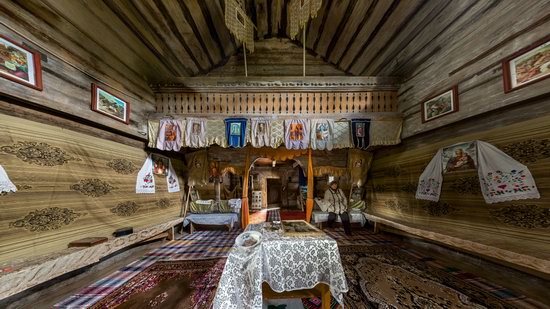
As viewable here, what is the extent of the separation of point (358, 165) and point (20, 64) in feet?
22.7

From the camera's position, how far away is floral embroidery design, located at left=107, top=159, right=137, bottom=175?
3325 mm

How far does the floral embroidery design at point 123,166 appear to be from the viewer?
3.33m

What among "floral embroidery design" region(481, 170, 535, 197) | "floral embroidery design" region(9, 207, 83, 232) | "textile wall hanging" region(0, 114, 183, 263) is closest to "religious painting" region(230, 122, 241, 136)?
"textile wall hanging" region(0, 114, 183, 263)

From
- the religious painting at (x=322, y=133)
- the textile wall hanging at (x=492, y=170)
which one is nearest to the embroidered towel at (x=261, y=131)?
the religious painting at (x=322, y=133)

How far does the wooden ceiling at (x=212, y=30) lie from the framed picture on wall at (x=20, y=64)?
51 cm

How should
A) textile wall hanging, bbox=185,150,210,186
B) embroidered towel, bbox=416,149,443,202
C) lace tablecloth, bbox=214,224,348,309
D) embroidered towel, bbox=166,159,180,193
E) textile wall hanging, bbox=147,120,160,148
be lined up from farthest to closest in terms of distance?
textile wall hanging, bbox=185,150,210,186 → embroidered towel, bbox=166,159,180,193 → textile wall hanging, bbox=147,120,160,148 → embroidered towel, bbox=416,149,443,202 → lace tablecloth, bbox=214,224,348,309

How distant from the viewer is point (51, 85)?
7.68 feet

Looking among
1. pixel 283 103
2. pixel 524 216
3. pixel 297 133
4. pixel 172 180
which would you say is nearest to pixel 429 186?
pixel 524 216

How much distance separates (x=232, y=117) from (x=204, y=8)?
2.29m

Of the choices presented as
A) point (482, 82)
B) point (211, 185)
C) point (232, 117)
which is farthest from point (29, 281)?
point (482, 82)

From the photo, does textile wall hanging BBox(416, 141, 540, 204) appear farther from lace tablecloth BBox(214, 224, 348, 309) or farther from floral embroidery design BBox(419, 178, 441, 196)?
lace tablecloth BBox(214, 224, 348, 309)

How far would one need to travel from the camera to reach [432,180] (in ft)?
11.1

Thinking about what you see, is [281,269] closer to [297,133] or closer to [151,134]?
[297,133]

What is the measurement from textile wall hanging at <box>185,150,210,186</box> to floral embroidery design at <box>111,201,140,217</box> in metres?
1.92
